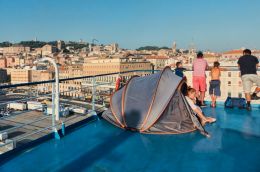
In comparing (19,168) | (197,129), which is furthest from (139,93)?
(19,168)

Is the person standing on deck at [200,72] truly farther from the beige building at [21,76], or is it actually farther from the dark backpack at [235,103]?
the beige building at [21,76]

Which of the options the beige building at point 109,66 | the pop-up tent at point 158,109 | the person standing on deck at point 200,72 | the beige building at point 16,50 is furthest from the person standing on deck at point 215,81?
the beige building at point 16,50

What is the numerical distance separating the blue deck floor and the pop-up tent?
163mm

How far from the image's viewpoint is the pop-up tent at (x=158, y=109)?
4.40 metres

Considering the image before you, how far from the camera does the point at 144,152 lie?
3.63 meters

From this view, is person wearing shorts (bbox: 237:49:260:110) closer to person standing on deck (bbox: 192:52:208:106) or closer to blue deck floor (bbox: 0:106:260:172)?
person standing on deck (bbox: 192:52:208:106)

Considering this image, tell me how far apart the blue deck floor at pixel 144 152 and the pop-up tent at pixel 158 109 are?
0.54 feet

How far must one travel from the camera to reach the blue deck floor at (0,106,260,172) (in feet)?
10.3

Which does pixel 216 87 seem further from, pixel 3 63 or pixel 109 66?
pixel 3 63

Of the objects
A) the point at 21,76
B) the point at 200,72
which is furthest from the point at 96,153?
the point at 21,76

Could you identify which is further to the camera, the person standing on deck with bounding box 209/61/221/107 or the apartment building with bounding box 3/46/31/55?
the apartment building with bounding box 3/46/31/55

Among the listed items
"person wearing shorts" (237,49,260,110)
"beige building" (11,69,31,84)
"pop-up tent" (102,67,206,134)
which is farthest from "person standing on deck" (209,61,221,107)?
"beige building" (11,69,31,84)

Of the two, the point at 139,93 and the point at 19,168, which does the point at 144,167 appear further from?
the point at 139,93

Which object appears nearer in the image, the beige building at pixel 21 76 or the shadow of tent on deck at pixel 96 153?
the shadow of tent on deck at pixel 96 153
